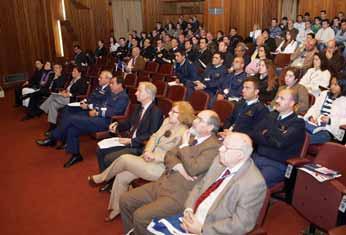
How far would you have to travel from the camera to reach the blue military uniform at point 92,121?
4.57 meters

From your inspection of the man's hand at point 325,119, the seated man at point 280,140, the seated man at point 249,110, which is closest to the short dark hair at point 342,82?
the man's hand at point 325,119

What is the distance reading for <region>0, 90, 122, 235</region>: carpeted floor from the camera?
3.22m

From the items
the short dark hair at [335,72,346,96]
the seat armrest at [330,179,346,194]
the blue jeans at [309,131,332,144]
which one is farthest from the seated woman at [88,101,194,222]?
the short dark hair at [335,72,346,96]

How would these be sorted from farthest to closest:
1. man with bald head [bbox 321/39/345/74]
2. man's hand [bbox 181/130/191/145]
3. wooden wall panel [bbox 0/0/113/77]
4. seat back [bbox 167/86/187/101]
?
wooden wall panel [bbox 0/0/113/77] → man with bald head [bbox 321/39/345/74] → seat back [bbox 167/86/187/101] → man's hand [bbox 181/130/191/145]

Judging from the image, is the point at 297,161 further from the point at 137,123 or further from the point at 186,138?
the point at 137,123

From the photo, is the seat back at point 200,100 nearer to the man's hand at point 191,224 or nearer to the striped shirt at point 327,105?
the striped shirt at point 327,105

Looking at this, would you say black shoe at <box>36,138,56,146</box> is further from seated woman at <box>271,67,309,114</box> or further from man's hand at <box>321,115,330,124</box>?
man's hand at <box>321,115,330,124</box>

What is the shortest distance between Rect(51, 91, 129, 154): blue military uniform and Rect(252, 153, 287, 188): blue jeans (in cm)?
216

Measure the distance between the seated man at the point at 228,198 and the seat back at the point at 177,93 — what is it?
2.66 meters

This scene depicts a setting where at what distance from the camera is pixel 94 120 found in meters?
4.61

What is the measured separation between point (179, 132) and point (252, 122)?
0.94 meters

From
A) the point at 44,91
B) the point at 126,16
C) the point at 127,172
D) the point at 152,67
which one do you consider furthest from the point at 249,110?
the point at 126,16

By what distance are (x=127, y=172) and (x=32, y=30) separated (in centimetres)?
893

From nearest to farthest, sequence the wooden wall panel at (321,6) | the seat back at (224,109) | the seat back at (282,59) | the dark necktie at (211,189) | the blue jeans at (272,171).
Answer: the dark necktie at (211,189), the blue jeans at (272,171), the seat back at (224,109), the seat back at (282,59), the wooden wall panel at (321,6)
